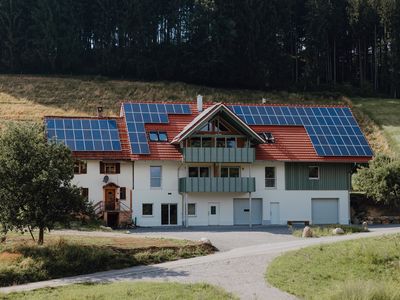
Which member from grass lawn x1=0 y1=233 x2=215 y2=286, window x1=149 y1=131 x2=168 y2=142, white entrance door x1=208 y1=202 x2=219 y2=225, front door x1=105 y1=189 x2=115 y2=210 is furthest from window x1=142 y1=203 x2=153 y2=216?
grass lawn x1=0 y1=233 x2=215 y2=286

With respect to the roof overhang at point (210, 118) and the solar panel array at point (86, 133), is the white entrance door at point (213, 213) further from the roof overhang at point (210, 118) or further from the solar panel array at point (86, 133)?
the solar panel array at point (86, 133)

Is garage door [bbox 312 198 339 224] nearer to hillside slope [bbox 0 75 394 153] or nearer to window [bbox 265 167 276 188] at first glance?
window [bbox 265 167 276 188]

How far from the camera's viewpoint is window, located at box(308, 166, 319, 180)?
4825cm

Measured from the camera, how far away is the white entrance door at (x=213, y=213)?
46688mm

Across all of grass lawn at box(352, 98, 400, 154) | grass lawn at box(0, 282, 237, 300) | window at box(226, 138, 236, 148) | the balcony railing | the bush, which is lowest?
grass lawn at box(0, 282, 237, 300)

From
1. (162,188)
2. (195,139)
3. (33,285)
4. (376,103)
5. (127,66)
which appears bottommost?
(33,285)

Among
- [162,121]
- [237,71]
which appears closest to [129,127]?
[162,121]

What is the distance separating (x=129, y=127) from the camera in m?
47.8

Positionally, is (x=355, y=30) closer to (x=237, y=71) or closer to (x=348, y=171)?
(x=237, y=71)

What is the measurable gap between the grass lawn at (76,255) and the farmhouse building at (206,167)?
47.8 ft

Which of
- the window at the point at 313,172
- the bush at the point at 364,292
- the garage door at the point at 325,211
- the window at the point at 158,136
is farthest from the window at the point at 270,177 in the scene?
the bush at the point at 364,292

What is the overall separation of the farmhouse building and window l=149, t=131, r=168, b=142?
74mm

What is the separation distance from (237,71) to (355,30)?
17.4m

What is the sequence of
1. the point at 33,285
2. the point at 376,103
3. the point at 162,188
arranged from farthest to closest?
1. the point at 376,103
2. the point at 162,188
3. the point at 33,285
